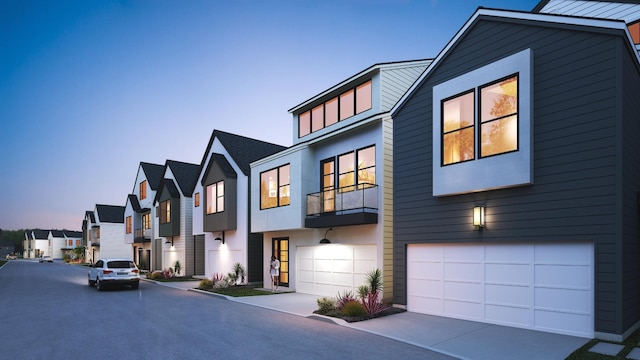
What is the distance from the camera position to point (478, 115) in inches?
408

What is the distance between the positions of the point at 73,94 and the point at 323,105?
26702mm

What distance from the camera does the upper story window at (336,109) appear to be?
15.4 metres

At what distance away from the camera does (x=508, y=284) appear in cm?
963

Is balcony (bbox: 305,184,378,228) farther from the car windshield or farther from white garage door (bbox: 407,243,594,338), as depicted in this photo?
the car windshield

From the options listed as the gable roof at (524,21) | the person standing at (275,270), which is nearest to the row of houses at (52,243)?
the person standing at (275,270)

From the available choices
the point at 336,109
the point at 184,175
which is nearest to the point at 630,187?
the point at 336,109

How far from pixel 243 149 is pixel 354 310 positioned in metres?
15.5

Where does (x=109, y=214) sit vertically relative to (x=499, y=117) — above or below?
below

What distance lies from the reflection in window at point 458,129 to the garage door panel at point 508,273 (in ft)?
9.87

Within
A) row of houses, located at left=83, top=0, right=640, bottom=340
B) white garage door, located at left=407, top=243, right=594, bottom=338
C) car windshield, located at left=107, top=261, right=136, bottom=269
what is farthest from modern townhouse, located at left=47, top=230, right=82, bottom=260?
white garage door, located at left=407, top=243, right=594, bottom=338

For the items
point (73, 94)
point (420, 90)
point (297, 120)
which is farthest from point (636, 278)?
point (73, 94)

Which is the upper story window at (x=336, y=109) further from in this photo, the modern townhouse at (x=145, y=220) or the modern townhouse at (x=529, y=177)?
the modern townhouse at (x=145, y=220)

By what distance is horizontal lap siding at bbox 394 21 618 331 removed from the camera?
8125 millimetres

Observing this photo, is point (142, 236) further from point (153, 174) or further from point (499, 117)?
point (499, 117)
